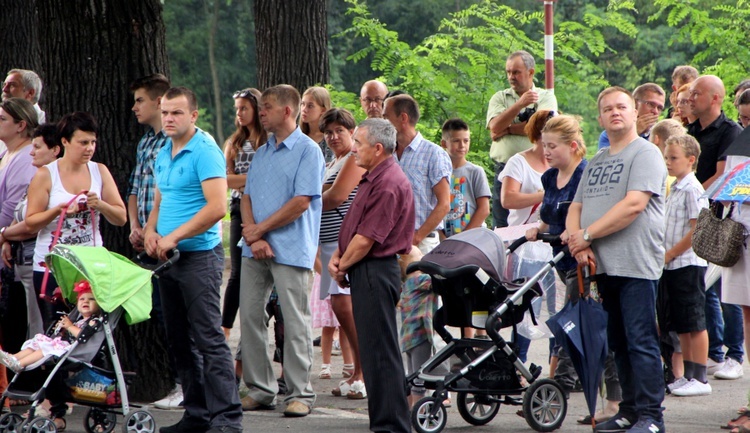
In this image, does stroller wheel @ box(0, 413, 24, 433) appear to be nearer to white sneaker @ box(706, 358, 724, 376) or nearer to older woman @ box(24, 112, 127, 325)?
older woman @ box(24, 112, 127, 325)

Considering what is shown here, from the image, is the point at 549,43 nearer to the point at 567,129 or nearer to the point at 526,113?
the point at 526,113

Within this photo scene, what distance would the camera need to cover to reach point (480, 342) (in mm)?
7062

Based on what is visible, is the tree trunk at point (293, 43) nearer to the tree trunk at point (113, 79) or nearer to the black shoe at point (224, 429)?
the tree trunk at point (113, 79)

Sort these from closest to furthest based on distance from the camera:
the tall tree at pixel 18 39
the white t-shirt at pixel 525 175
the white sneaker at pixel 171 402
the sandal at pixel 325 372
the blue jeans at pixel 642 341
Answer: the blue jeans at pixel 642 341
the white sneaker at pixel 171 402
the white t-shirt at pixel 525 175
the sandal at pixel 325 372
the tall tree at pixel 18 39

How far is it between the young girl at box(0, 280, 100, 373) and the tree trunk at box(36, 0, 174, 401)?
146cm

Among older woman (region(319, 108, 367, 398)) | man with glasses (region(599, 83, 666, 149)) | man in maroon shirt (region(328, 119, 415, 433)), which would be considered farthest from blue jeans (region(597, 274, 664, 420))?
man with glasses (region(599, 83, 666, 149))

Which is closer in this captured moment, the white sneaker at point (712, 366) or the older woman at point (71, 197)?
the older woman at point (71, 197)

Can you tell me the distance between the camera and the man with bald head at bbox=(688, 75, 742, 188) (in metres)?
9.23

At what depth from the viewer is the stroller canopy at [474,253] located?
693cm

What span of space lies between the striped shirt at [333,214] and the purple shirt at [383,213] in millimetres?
1586

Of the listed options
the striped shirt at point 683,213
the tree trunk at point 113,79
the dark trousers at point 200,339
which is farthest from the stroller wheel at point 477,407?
the tree trunk at point 113,79

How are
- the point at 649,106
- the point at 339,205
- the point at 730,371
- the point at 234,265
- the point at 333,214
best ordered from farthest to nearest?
the point at 649,106
the point at 234,265
the point at 730,371
the point at 333,214
the point at 339,205

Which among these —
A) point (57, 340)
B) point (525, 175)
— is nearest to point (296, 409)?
point (57, 340)

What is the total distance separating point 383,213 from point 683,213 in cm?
271
